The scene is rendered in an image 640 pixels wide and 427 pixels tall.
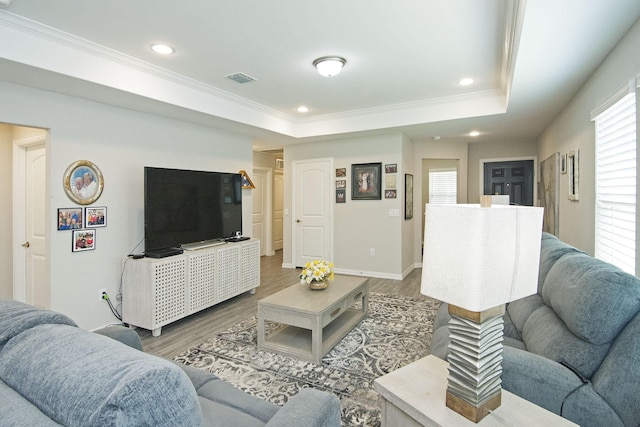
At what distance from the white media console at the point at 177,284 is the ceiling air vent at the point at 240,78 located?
2.00m

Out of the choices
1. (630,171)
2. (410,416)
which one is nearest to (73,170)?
(410,416)

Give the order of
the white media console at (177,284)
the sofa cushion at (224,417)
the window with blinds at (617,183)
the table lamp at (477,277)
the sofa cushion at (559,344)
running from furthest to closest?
1. the white media console at (177,284)
2. the window with blinds at (617,183)
3. the sofa cushion at (559,344)
4. the sofa cushion at (224,417)
5. the table lamp at (477,277)

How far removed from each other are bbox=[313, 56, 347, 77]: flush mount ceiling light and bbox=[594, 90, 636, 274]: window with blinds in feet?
7.06

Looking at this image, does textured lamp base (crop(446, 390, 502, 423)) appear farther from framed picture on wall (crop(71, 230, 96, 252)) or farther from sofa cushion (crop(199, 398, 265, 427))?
framed picture on wall (crop(71, 230, 96, 252))

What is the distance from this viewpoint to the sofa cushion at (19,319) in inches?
36.4

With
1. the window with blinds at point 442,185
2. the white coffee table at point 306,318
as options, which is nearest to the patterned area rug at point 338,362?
the white coffee table at point 306,318

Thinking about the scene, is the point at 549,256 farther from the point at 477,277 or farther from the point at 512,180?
the point at 512,180

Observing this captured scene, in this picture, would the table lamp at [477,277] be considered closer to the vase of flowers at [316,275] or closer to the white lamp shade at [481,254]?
the white lamp shade at [481,254]

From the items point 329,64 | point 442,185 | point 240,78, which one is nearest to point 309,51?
point 329,64

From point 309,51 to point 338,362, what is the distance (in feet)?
8.95

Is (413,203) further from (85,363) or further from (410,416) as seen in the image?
(85,363)

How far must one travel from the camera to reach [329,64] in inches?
123

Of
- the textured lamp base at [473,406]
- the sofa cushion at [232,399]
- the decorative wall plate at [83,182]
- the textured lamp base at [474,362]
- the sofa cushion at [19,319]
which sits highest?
the decorative wall plate at [83,182]

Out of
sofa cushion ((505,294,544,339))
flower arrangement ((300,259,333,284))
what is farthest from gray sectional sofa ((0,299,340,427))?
flower arrangement ((300,259,333,284))
